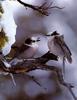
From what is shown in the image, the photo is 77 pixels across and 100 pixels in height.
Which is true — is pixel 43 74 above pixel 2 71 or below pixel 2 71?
below

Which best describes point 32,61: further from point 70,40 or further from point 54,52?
point 70,40

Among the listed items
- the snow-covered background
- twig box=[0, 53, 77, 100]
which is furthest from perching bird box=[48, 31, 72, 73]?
the snow-covered background

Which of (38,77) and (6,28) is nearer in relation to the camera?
(6,28)

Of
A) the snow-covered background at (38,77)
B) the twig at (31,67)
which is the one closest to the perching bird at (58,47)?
the twig at (31,67)

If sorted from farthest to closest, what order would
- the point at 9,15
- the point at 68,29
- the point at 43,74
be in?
the point at 68,29
the point at 43,74
the point at 9,15

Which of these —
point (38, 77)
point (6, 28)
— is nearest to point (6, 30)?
point (6, 28)

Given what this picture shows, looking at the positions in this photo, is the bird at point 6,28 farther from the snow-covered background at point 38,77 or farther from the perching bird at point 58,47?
the snow-covered background at point 38,77

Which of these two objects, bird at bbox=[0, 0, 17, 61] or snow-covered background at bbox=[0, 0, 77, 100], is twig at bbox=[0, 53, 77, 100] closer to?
bird at bbox=[0, 0, 17, 61]

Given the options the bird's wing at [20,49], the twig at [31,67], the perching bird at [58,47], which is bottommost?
the twig at [31,67]

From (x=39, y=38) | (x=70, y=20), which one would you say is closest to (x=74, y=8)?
(x=70, y=20)

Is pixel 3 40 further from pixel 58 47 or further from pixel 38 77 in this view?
pixel 38 77

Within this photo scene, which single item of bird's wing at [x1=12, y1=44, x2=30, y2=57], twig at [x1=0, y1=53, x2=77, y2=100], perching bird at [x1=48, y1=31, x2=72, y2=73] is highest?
perching bird at [x1=48, y1=31, x2=72, y2=73]
